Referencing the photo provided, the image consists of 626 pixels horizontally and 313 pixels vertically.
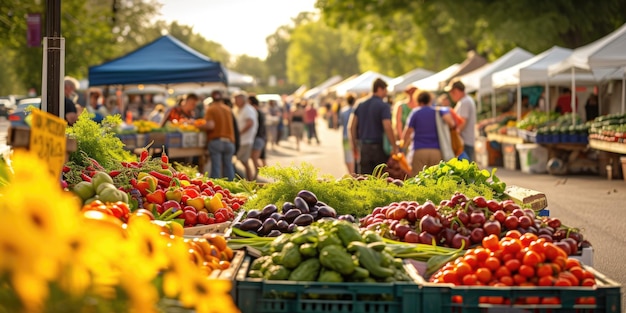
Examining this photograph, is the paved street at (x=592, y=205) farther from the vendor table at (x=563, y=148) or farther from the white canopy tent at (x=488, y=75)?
the white canopy tent at (x=488, y=75)

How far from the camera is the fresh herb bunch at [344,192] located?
6.88 meters

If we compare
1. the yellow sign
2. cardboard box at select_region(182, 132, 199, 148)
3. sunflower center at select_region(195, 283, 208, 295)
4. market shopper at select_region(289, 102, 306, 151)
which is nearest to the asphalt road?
cardboard box at select_region(182, 132, 199, 148)

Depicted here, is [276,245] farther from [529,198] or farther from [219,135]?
[219,135]

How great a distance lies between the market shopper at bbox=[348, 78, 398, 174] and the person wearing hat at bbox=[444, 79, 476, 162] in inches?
57.6

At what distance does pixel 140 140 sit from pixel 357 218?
10.9 m

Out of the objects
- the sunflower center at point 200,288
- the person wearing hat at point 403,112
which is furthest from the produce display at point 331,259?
the person wearing hat at point 403,112

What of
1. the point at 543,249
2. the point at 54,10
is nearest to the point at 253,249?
the point at 543,249

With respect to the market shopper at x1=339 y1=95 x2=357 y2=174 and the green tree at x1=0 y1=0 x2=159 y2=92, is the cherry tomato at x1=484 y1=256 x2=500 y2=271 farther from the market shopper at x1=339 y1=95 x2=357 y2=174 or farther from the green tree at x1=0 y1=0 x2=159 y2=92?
the market shopper at x1=339 y1=95 x2=357 y2=174

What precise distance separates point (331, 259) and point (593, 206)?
428 inches

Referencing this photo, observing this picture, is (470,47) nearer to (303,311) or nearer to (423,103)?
(423,103)

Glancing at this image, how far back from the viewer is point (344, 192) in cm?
692

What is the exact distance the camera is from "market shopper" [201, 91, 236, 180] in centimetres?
1595

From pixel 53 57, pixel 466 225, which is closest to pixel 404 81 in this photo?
pixel 53 57

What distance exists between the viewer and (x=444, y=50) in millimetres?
45719
